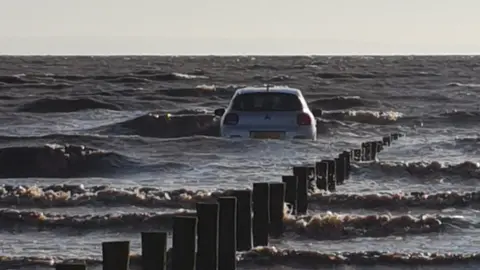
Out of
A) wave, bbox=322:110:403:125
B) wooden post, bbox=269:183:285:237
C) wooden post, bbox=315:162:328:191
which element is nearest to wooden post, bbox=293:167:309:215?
wooden post, bbox=269:183:285:237

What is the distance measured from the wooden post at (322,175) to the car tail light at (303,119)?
15.3 ft

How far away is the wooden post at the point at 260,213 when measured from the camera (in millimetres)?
13930

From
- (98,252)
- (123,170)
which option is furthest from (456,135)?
(98,252)

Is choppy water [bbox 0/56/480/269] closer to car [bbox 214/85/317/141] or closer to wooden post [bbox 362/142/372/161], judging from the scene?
wooden post [bbox 362/142/372/161]

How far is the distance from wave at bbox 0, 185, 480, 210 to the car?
2934mm

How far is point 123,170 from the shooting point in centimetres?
Answer: 2602

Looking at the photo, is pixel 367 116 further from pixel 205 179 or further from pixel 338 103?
pixel 205 179

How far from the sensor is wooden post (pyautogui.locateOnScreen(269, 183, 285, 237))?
14367mm

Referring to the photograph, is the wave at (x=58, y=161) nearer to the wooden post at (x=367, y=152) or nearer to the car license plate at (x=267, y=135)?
the car license plate at (x=267, y=135)

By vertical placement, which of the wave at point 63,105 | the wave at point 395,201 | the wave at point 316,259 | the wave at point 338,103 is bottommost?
the wave at point 63,105

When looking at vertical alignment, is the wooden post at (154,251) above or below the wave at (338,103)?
above

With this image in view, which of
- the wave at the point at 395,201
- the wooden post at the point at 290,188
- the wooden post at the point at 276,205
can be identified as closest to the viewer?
the wooden post at the point at 276,205

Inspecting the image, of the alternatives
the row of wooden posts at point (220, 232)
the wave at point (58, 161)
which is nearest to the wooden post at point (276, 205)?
the row of wooden posts at point (220, 232)

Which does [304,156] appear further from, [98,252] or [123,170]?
[98,252]
